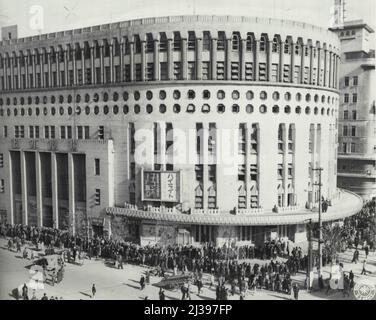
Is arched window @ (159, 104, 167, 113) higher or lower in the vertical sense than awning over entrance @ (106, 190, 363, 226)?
higher

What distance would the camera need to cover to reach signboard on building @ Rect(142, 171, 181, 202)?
49312mm

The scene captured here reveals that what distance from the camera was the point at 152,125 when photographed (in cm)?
5125

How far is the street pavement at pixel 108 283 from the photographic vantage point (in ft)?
112

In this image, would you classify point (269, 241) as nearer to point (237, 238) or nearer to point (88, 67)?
point (237, 238)

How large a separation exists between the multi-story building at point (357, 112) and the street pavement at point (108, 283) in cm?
3112

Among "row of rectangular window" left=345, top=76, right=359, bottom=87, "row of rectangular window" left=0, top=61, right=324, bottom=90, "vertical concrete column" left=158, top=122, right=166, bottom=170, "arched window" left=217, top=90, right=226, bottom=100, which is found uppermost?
"row of rectangular window" left=345, top=76, right=359, bottom=87

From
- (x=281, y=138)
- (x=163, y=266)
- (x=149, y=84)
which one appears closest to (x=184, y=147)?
(x=149, y=84)

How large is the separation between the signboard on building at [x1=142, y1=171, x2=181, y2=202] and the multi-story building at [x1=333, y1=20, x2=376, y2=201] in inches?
1448

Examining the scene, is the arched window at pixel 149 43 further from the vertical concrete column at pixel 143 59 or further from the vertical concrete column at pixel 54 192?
the vertical concrete column at pixel 54 192

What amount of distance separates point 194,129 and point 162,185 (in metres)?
6.96

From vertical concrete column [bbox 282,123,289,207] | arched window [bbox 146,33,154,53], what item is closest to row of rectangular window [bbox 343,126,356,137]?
vertical concrete column [bbox 282,123,289,207]

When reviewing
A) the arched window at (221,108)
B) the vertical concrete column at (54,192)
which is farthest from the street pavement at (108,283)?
the arched window at (221,108)

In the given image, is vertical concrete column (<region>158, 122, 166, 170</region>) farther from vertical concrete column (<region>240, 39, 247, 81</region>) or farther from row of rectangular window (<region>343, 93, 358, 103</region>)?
row of rectangular window (<region>343, 93, 358, 103</region>)

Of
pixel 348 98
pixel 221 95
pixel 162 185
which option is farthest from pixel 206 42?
pixel 348 98
